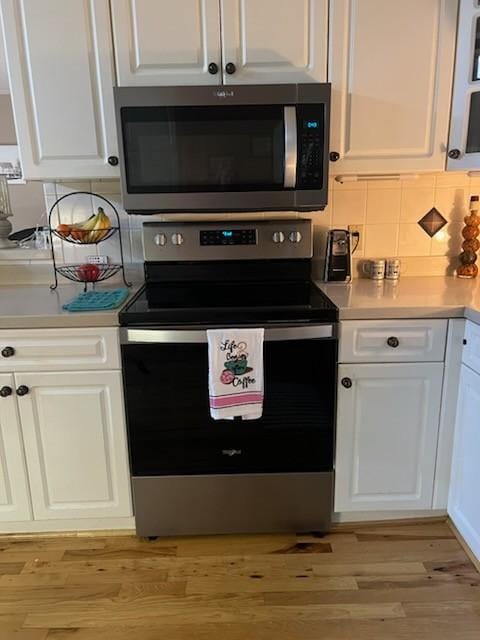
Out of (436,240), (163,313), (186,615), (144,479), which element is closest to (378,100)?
(436,240)

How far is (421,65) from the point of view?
170cm

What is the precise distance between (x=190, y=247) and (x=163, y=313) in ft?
1.40

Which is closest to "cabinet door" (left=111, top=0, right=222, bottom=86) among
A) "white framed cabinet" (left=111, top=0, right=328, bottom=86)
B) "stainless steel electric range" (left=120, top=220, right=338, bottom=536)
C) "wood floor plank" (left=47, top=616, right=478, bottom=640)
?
"white framed cabinet" (left=111, top=0, right=328, bottom=86)

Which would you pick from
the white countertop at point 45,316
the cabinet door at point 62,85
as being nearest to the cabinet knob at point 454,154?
the cabinet door at point 62,85

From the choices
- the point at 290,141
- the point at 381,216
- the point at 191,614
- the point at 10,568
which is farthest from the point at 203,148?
the point at 10,568

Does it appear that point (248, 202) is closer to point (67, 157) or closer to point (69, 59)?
point (67, 157)

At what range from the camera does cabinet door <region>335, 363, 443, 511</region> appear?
1.68 meters

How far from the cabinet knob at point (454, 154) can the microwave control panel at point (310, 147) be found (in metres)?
0.51

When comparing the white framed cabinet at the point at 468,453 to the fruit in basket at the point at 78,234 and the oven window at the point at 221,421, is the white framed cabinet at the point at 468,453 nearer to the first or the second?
the oven window at the point at 221,421

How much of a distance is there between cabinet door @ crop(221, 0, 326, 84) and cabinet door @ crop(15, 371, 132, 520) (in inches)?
46.6

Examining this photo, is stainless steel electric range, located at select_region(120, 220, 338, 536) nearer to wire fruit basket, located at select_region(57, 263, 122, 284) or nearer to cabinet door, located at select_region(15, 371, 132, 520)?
cabinet door, located at select_region(15, 371, 132, 520)

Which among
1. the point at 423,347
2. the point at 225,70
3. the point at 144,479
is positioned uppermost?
the point at 225,70

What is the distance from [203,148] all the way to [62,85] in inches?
22.1

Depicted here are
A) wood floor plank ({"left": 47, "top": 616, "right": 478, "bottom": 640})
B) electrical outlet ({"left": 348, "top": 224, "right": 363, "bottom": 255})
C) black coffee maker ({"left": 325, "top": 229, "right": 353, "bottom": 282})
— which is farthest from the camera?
electrical outlet ({"left": 348, "top": 224, "right": 363, "bottom": 255})
